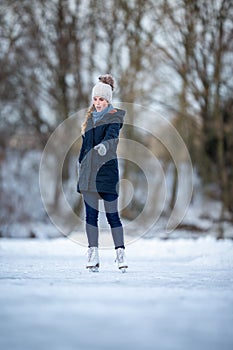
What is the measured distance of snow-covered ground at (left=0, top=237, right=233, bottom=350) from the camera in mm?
2992

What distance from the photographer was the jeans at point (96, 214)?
5945mm

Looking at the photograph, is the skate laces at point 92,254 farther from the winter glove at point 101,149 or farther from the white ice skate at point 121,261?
the winter glove at point 101,149

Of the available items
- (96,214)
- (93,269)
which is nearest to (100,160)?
(96,214)

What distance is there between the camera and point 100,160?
5.93 m

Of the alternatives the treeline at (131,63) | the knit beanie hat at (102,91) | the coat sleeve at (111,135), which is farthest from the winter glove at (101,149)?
the treeline at (131,63)

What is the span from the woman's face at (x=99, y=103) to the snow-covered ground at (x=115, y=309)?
146cm

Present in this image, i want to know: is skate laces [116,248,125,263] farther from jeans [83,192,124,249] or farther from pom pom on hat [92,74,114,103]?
pom pom on hat [92,74,114,103]

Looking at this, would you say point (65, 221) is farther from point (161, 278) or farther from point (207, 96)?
point (161, 278)

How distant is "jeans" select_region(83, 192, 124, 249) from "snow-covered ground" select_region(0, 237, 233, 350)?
0.96ft

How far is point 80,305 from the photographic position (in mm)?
3727

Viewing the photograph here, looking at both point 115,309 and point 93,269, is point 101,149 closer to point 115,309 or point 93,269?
point 93,269

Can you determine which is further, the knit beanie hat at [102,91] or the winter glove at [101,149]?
the knit beanie hat at [102,91]

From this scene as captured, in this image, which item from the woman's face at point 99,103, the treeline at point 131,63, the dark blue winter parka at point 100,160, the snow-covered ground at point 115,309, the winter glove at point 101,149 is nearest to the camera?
the snow-covered ground at point 115,309

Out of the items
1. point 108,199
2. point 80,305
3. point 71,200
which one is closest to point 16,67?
point 71,200
